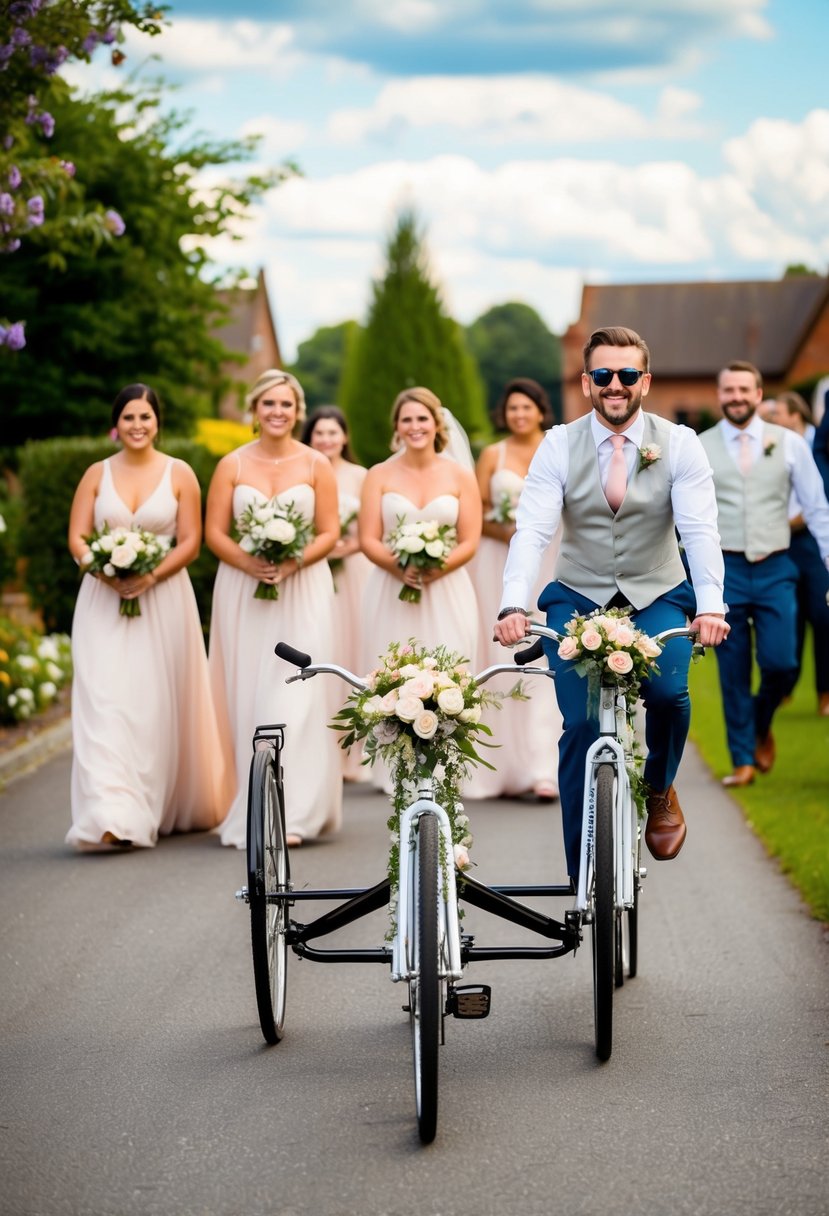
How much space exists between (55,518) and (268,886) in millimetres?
14363

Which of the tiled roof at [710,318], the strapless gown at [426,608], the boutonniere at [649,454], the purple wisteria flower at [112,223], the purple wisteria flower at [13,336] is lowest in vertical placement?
the strapless gown at [426,608]

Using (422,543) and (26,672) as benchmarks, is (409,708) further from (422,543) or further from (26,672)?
(26,672)

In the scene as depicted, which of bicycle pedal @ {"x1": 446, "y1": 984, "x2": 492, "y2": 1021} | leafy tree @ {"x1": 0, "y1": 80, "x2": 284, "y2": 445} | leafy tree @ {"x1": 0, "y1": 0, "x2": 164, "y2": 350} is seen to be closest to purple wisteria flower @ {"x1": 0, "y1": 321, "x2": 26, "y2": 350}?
leafy tree @ {"x1": 0, "y1": 0, "x2": 164, "y2": 350}

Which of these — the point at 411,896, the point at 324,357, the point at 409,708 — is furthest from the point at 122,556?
the point at 324,357

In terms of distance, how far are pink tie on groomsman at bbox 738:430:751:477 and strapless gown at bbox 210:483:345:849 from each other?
9.00 feet

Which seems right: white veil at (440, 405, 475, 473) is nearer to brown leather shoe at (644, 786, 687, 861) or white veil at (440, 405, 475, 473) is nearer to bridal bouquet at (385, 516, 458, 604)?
bridal bouquet at (385, 516, 458, 604)

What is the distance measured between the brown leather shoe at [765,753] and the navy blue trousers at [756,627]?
0.63 meters

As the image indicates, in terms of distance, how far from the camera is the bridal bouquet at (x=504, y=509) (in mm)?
12758

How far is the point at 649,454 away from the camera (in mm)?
6465

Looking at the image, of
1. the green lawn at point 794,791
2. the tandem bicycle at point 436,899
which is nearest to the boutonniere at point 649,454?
the tandem bicycle at point 436,899

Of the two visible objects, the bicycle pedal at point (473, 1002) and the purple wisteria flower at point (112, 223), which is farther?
the purple wisteria flower at point (112, 223)

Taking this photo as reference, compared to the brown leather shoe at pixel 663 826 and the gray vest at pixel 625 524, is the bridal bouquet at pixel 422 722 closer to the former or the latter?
the gray vest at pixel 625 524

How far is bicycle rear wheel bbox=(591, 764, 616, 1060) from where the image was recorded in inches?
223

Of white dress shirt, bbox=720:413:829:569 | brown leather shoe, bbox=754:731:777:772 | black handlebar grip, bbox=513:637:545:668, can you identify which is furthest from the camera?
brown leather shoe, bbox=754:731:777:772
